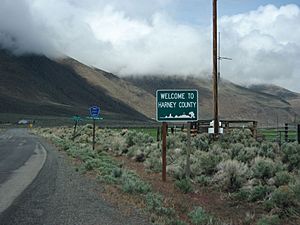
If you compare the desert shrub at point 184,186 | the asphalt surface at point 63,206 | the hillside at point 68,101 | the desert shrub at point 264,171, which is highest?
the hillside at point 68,101

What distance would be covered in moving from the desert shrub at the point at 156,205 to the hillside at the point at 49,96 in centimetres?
15205

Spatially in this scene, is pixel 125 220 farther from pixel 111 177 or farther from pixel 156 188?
pixel 111 177

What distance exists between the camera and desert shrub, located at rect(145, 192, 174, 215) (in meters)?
10.3

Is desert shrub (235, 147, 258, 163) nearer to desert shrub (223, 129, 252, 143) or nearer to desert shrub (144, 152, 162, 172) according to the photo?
desert shrub (144, 152, 162, 172)

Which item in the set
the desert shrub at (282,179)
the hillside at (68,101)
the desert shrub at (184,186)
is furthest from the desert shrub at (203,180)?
the hillside at (68,101)

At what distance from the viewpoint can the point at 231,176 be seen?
571 inches

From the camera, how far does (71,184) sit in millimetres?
14672

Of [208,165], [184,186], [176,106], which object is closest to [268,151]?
[208,165]

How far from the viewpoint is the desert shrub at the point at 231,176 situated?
46.7 ft

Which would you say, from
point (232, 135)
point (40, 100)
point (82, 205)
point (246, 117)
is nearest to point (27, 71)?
point (40, 100)

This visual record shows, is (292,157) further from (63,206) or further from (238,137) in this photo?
(63,206)

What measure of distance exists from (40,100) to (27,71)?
25.1 m

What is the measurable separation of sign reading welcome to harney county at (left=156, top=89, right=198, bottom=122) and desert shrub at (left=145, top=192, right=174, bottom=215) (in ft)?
11.3

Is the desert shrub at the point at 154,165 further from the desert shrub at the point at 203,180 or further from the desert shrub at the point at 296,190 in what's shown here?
the desert shrub at the point at 296,190
